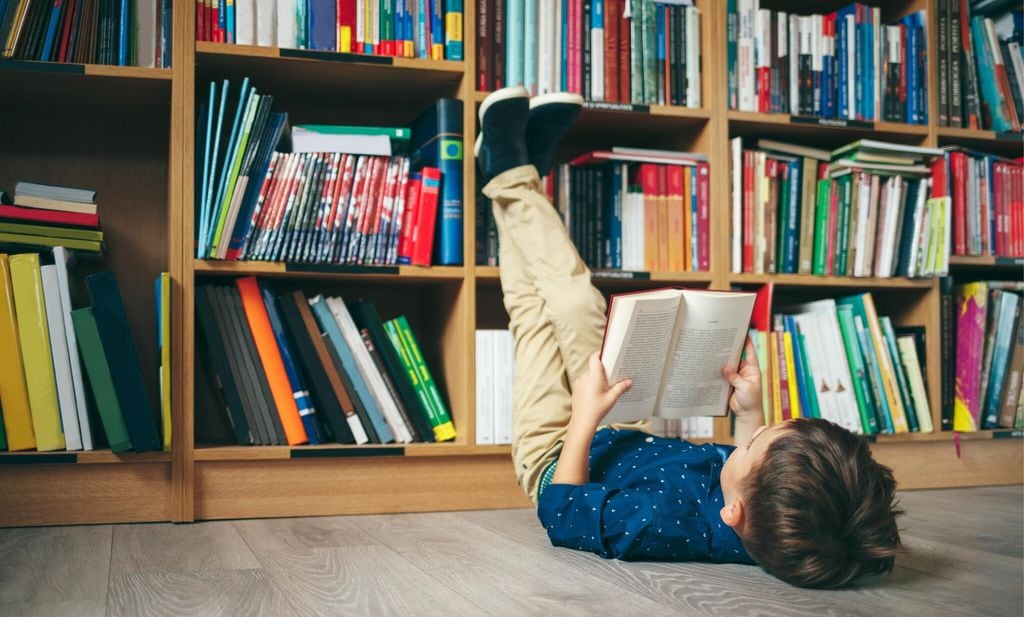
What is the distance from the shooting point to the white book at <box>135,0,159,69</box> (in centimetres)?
184

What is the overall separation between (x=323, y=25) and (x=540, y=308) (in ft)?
2.60

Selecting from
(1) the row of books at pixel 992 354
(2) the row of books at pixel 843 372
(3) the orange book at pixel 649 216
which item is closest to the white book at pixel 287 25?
(3) the orange book at pixel 649 216

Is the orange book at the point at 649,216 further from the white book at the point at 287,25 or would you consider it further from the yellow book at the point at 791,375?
the white book at the point at 287,25

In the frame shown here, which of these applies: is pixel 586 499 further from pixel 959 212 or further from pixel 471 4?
pixel 959 212

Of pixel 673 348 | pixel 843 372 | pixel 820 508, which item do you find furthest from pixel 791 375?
pixel 820 508

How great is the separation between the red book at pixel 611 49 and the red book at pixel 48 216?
3.96 ft

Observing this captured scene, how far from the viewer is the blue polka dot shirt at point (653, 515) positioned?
1367mm

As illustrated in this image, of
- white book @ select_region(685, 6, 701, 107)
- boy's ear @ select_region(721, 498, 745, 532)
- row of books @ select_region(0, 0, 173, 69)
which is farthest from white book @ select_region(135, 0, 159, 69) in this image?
boy's ear @ select_region(721, 498, 745, 532)

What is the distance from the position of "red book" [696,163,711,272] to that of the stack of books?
4.54 feet

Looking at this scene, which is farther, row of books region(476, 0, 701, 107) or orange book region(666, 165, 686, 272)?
orange book region(666, 165, 686, 272)

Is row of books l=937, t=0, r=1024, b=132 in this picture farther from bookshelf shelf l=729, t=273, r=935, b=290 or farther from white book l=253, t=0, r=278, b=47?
white book l=253, t=0, r=278, b=47

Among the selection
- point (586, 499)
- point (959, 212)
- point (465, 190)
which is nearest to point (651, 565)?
point (586, 499)

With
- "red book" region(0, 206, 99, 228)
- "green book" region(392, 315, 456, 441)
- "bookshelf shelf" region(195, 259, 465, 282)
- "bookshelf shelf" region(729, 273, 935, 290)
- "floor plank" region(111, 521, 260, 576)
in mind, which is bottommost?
"floor plank" region(111, 521, 260, 576)

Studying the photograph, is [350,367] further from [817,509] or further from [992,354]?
[992,354]
